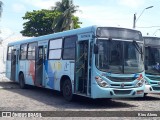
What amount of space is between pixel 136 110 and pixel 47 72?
5.78 meters

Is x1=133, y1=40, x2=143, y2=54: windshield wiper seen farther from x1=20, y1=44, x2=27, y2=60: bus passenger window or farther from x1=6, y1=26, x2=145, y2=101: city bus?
x1=20, y1=44, x2=27, y2=60: bus passenger window

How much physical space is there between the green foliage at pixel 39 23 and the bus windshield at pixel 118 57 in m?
43.0

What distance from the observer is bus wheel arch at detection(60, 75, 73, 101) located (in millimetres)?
13337

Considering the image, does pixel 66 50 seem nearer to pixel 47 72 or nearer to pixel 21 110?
pixel 47 72

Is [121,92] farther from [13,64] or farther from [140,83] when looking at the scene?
[13,64]

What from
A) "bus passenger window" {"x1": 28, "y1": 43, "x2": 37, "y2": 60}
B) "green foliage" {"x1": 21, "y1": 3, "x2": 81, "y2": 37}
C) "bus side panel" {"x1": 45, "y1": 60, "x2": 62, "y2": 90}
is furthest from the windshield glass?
"green foliage" {"x1": 21, "y1": 3, "x2": 81, "y2": 37}

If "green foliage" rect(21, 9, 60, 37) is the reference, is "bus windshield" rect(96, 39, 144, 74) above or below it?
below

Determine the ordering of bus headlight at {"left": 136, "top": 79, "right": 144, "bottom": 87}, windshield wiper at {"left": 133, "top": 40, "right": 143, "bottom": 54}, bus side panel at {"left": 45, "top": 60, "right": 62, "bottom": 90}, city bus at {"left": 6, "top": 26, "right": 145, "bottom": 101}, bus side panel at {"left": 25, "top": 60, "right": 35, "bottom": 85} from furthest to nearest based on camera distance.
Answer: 1. bus side panel at {"left": 25, "top": 60, "right": 35, "bottom": 85}
2. bus side panel at {"left": 45, "top": 60, "right": 62, "bottom": 90}
3. windshield wiper at {"left": 133, "top": 40, "right": 143, "bottom": 54}
4. bus headlight at {"left": 136, "top": 79, "right": 144, "bottom": 87}
5. city bus at {"left": 6, "top": 26, "right": 145, "bottom": 101}

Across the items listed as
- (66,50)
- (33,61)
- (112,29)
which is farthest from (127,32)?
(33,61)

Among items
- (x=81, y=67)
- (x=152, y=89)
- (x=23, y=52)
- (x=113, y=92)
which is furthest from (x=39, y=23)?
(x=113, y=92)

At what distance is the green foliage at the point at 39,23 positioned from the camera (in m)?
54.7

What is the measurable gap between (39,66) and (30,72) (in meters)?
1.56

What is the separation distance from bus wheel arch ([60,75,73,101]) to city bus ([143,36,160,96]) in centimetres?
368

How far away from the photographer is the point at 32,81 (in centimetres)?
1791
